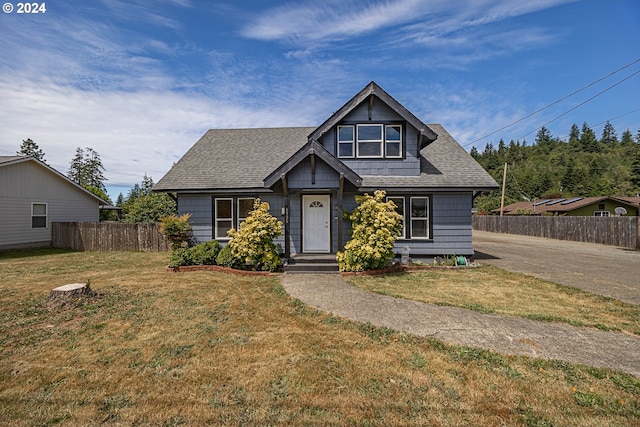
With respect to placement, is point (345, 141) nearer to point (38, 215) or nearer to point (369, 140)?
point (369, 140)

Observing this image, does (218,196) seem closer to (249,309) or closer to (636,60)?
(249,309)

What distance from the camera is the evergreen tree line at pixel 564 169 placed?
174 feet

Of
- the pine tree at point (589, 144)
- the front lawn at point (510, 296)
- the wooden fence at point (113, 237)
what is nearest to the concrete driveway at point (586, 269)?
the front lawn at point (510, 296)

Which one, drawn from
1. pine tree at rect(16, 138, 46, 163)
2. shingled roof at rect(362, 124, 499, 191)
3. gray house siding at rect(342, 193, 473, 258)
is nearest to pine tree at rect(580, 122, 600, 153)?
shingled roof at rect(362, 124, 499, 191)

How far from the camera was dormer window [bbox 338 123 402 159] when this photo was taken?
1182 cm

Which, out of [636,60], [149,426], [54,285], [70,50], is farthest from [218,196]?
[636,60]

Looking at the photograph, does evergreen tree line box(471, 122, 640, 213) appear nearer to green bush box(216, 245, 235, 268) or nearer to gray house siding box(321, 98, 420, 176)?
gray house siding box(321, 98, 420, 176)

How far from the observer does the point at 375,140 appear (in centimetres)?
1184

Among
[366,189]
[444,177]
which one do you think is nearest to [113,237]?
[366,189]

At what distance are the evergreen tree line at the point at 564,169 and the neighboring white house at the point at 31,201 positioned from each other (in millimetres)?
52026

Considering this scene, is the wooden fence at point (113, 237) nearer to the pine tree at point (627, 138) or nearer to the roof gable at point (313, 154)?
the roof gable at point (313, 154)

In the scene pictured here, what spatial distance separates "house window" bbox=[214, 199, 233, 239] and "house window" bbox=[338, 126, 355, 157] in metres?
5.14

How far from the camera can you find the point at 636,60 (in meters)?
14.4

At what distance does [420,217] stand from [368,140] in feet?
12.6
